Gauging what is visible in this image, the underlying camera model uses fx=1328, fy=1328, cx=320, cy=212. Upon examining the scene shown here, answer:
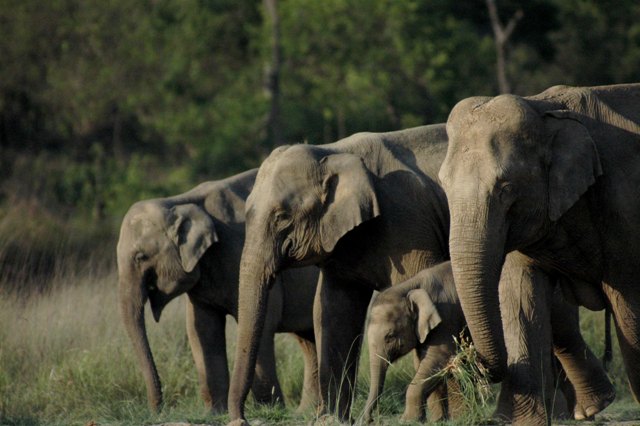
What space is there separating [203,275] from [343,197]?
295 cm

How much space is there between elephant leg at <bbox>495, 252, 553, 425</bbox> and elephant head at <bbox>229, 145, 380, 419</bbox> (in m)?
1.07

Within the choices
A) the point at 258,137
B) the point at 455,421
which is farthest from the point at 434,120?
the point at 455,421

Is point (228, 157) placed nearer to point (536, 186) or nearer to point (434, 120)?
point (434, 120)

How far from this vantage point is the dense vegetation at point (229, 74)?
28.2 metres

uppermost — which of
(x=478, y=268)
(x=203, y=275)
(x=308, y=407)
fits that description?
(x=478, y=268)

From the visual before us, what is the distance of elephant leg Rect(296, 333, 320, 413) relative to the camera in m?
10.5

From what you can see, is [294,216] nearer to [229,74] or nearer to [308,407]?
[308,407]

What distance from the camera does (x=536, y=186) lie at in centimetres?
710

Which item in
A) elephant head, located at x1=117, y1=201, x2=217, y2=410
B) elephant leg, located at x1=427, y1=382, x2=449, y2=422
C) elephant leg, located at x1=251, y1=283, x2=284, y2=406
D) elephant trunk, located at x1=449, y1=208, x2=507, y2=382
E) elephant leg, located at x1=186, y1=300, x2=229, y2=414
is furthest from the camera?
elephant head, located at x1=117, y1=201, x2=217, y2=410

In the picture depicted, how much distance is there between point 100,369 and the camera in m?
11.4

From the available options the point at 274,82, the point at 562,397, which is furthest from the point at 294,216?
the point at 274,82

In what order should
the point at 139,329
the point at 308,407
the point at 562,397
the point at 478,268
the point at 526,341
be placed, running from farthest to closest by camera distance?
the point at 139,329 → the point at 308,407 → the point at 562,397 → the point at 526,341 → the point at 478,268

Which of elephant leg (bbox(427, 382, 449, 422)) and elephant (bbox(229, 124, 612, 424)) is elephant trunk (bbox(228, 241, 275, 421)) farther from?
elephant leg (bbox(427, 382, 449, 422))

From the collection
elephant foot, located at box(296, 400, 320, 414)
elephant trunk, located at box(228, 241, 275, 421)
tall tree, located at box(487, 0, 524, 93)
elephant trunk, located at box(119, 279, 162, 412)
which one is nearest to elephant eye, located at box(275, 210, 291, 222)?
elephant trunk, located at box(228, 241, 275, 421)
